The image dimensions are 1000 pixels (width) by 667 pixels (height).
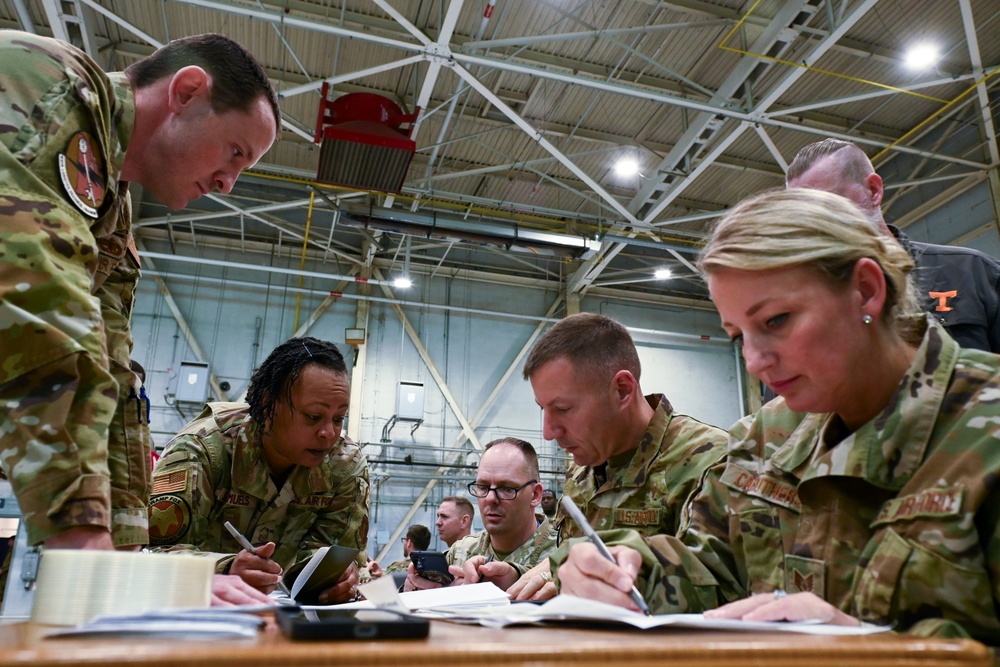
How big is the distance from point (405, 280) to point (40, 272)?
343 inches

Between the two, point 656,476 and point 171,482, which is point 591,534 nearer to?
point 656,476

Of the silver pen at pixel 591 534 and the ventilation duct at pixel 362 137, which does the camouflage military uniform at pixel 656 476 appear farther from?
the ventilation duct at pixel 362 137

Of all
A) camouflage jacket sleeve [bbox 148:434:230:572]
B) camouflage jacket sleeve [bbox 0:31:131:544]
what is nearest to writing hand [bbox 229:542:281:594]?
camouflage jacket sleeve [bbox 148:434:230:572]

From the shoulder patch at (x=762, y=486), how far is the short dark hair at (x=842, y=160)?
166 cm

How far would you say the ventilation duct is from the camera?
613 cm

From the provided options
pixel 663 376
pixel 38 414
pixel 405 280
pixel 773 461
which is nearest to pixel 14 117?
pixel 38 414

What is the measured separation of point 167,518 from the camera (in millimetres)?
2320

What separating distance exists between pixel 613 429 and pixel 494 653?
178cm

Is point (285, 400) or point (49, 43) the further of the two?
point (285, 400)

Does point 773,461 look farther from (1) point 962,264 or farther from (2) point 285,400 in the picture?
(2) point 285,400

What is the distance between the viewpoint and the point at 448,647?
502mm

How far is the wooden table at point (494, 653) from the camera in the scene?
456 millimetres

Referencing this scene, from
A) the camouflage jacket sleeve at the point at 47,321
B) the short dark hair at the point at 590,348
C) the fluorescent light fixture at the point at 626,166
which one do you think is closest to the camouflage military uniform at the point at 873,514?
the short dark hair at the point at 590,348

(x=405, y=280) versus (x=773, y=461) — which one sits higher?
(x=405, y=280)
